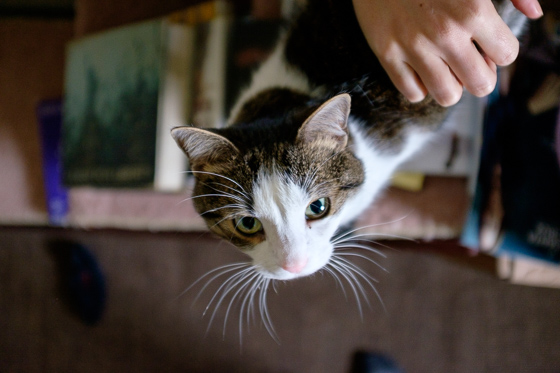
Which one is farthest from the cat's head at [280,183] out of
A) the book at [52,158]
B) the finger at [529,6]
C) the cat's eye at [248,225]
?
the book at [52,158]

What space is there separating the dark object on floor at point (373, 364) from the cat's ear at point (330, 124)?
57 centimetres

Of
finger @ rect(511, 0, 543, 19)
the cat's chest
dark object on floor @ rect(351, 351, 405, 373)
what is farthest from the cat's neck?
dark object on floor @ rect(351, 351, 405, 373)

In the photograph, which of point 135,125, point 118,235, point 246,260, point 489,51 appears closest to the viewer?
point 489,51

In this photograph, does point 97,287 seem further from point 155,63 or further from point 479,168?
point 479,168

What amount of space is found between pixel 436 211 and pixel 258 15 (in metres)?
0.68

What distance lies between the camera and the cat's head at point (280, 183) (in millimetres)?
501

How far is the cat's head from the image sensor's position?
1.64 ft

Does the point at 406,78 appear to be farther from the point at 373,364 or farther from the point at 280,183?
the point at 373,364

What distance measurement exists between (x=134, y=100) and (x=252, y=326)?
2.07ft

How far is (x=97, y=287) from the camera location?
0.87m

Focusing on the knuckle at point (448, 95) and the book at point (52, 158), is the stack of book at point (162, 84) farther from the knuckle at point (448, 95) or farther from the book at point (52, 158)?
the knuckle at point (448, 95)

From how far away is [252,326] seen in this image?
2.00 ft

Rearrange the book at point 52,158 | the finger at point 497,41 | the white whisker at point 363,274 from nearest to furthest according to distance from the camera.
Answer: the finger at point 497,41 → the white whisker at point 363,274 → the book at point 52,158

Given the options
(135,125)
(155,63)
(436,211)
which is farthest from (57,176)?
(436,211)
